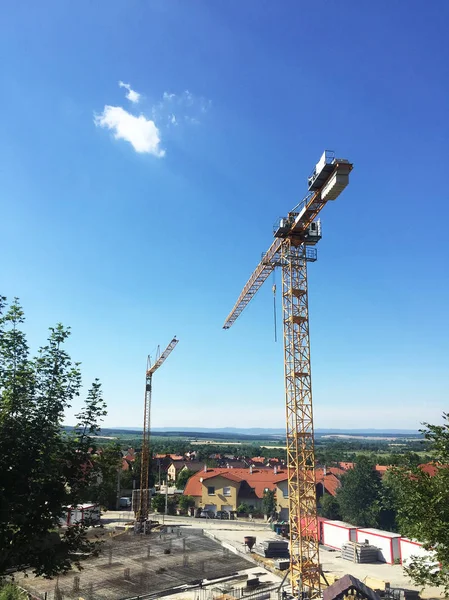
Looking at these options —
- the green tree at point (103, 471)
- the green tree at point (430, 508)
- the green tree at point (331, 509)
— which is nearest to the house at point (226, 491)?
the green tree at point (331, 509)

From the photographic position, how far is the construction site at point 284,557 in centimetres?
2584

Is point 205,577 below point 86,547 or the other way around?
below

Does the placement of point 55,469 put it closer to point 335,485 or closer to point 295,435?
point 295,435

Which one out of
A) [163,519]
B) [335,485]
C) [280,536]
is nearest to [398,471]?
[280,536]

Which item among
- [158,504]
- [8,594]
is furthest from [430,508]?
[158,504]

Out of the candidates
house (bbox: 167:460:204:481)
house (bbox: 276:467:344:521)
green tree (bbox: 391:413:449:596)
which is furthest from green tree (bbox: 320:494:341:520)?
green tree (bbox: 391:413:449:596)

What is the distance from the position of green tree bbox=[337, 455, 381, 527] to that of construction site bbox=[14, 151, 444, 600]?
13.2 meters

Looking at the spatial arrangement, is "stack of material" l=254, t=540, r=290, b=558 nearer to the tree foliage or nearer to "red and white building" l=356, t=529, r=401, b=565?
"red and white building" l=356, t=529, r=401, b=565

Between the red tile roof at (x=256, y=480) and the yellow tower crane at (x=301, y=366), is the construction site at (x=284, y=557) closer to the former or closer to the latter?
the yellow tower crane at (x=301, y=366)

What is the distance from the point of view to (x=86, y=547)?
10.2 m

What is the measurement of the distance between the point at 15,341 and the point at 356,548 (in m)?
33.7

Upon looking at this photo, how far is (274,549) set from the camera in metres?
34.9

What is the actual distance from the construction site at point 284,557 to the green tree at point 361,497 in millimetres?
13202

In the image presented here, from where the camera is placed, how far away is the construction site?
25844 mm
